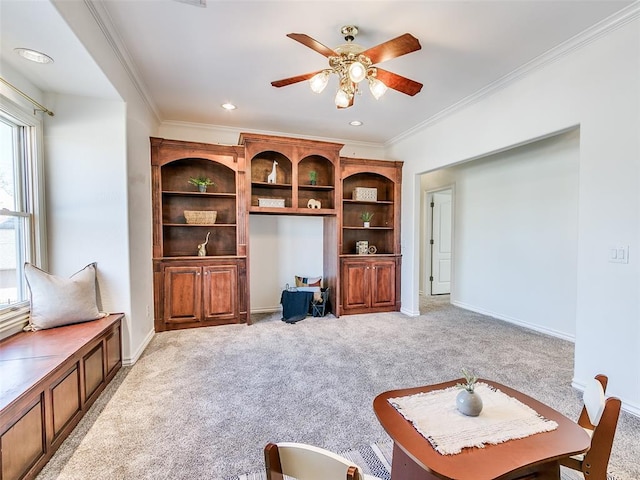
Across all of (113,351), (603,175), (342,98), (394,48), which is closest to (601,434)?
(603,175)

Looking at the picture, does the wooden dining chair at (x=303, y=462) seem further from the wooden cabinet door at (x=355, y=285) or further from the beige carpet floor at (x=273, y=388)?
the wooden cabinet door at (x=355, y=285)

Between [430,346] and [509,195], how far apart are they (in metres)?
2.58

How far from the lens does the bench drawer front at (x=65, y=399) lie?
1.79m

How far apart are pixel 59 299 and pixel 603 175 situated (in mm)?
4287

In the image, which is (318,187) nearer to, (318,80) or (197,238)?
(197,238)

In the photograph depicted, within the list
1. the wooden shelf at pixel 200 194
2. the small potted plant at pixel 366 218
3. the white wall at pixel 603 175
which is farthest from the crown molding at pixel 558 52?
the wooden shelf at pixel 200 194

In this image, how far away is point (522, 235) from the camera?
14.0 feet

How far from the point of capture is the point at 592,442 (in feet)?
3.97

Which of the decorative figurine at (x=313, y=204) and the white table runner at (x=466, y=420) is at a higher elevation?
the decorative figurine at (x=313, y=204)

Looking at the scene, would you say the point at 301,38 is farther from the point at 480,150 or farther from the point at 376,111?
the point at 480,150

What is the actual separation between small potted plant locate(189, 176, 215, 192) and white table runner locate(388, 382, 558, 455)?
3632 mm

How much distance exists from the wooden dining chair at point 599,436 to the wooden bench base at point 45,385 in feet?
8.09

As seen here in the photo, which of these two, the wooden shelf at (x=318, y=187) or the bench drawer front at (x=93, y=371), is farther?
the wooden shelf at (x=318, y=187)

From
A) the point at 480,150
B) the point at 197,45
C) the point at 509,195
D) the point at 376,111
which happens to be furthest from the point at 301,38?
the point at 509,195
